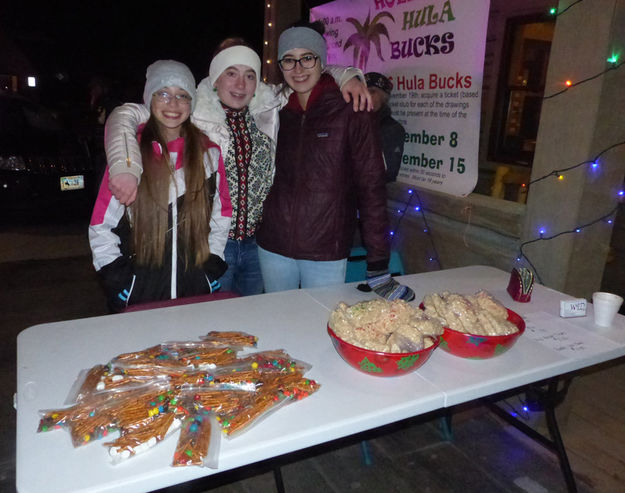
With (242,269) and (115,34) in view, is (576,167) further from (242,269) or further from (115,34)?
(115,34)

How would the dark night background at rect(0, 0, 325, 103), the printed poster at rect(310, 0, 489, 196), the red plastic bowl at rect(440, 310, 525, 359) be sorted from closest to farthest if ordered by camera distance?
the red plastic bowl at rect(440, 310, 525, 359), the printed poster at rect(310, 0, 489, 196), the dark night background at rect(0, 0, 325, 103)

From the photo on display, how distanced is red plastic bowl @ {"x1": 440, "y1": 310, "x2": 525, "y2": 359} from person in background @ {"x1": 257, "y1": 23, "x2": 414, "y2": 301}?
1.65ft

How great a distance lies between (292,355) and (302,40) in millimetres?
1421

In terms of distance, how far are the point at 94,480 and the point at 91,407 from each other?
239 millimetres

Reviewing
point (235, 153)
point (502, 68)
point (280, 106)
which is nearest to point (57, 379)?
point (235, 153)

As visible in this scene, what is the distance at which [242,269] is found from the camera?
8.41ft

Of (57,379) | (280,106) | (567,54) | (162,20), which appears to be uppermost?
(162,20)

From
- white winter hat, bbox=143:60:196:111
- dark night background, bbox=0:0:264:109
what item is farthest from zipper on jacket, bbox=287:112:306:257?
dark night background, bbox=0:0:264:109

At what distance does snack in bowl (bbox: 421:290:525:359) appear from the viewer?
144 centimetres

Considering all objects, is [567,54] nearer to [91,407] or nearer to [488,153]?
[91,407]

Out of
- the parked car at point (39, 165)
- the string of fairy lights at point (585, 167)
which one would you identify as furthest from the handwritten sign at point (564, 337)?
the parked car at point (39, 165)

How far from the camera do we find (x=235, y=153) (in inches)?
89.0

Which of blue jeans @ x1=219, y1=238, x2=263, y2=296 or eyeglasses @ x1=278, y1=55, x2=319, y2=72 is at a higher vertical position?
eyeglasses @ x1=278, y1=55, x2=319, y2=72

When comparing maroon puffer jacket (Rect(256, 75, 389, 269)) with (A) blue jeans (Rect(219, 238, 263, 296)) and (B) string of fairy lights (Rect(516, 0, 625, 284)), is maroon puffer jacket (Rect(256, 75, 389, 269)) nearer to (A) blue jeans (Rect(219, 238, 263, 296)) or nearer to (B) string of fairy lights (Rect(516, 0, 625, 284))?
(A) blue jeans (Rect(219, 238, 263, 296))
